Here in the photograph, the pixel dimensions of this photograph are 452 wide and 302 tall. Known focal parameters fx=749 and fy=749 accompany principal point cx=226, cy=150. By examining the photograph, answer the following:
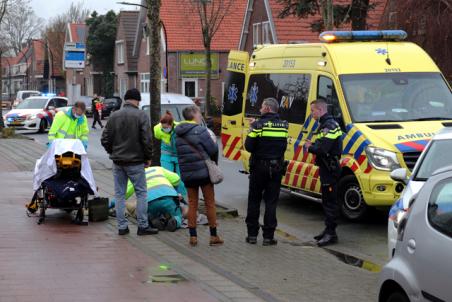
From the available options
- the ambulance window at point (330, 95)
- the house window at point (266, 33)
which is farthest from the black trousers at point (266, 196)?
the house window at point (266, 33)

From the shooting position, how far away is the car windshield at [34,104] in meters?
35.0

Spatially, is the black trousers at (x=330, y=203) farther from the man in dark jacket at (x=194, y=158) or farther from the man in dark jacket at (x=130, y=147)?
the man in dark jacket at (x=130, y=147)

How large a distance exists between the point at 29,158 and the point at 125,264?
42.1 feet

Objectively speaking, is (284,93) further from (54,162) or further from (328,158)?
(54,162)

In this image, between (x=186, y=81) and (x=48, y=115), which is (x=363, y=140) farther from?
(x=186, y=81)

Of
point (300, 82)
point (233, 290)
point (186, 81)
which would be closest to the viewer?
point (233, 290)

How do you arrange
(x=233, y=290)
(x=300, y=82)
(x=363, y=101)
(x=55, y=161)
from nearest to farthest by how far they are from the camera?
1. (x=233, y=290)
2. (x=55, y=161)
3. (x=363, y=101)
4. (x=300, y=82)

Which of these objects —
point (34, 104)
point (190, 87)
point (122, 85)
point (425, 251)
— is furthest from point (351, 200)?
point (122, 85)

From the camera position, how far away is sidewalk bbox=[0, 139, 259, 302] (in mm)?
6535

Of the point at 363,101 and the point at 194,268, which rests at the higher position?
the point at 363,101

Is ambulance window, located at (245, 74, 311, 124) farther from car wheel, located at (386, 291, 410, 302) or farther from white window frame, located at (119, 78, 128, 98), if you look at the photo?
white window frame, located at (119, 78, 128, 98)

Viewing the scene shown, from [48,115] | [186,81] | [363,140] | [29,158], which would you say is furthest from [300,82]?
[186,81]

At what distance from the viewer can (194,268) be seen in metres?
7.71

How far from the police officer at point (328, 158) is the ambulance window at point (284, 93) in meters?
2.41
